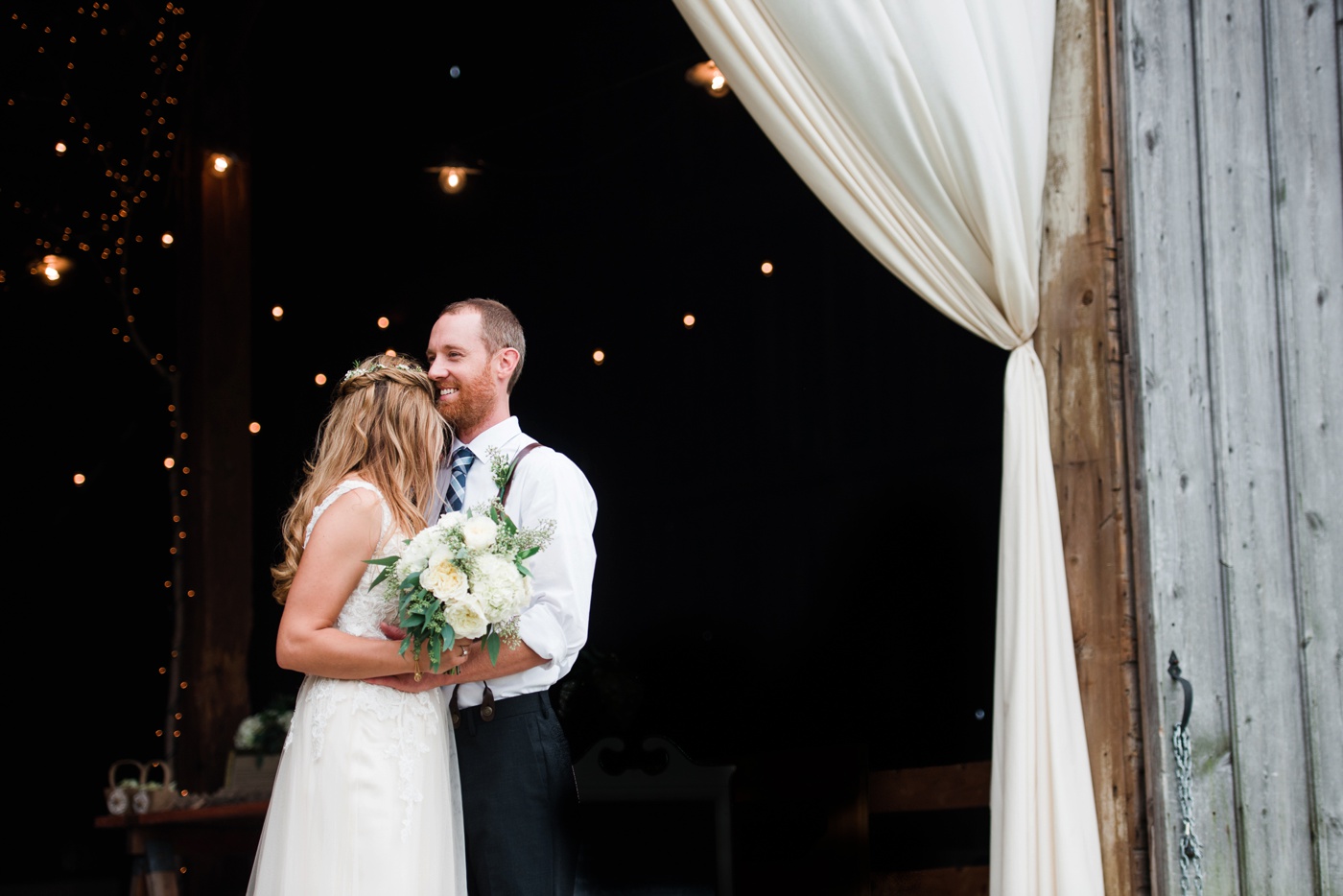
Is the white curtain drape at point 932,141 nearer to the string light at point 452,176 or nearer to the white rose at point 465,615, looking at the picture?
the white rose at point 465,615

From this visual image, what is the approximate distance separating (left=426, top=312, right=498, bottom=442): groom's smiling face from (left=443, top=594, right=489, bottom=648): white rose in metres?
0.79

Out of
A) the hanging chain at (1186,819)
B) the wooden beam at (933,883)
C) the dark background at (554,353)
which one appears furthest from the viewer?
the dark background at (554,353)

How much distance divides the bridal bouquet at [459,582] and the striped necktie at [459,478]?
18.9 inches

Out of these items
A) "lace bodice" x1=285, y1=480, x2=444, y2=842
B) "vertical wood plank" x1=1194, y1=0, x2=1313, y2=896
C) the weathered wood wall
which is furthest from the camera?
"vertical wood plank" x1=1194, y1=0, x2=1313, y2=896

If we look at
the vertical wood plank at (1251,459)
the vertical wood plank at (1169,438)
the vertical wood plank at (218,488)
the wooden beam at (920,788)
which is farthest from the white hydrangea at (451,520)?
the vertical wood plank at (218,488)

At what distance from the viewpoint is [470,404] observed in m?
3.35

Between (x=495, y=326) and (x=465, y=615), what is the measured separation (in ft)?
3.17

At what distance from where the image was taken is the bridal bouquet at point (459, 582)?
268 centimetres

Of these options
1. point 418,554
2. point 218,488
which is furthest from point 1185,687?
point 218,488

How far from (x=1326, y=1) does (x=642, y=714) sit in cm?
558

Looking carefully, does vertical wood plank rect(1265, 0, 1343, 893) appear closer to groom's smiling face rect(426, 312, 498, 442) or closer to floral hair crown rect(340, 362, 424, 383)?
groom's smiling face rect(426, 312, 498, 442)

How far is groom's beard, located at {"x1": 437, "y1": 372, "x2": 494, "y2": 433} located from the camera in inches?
131

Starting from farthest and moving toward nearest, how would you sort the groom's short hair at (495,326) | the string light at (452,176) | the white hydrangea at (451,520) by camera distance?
1. the string light at (452,176)
2. the groom's short hair at (495,326)
3. the white hydrangea at (451,520)

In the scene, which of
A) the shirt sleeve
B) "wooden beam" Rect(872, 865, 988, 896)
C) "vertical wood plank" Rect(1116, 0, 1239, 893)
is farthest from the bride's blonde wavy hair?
"wooden beam" Rect(872, 865, 988, 896)
